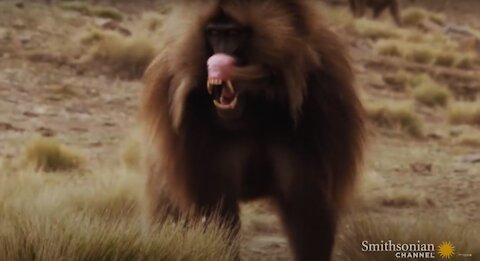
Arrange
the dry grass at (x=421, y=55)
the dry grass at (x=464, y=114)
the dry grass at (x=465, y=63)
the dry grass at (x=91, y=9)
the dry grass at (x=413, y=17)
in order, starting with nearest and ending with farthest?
the dry grass at (x=464, y=114), the dry grass at (x=91, y=9), the dry grass at (x=465, y=63), the dry grass at (x=421, y=55), the dry grass at (x=413, y=17)

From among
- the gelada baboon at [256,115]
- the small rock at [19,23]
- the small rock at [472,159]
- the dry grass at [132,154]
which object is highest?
the gelada baboon at [256,115]

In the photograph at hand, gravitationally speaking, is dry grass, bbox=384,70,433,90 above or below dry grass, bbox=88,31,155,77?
below

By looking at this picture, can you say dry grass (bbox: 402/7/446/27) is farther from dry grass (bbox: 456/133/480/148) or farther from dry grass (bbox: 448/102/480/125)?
dry grass (bbox: 456/133/480/148)

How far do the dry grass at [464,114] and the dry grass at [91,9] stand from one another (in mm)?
5414

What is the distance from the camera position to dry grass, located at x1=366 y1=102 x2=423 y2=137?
993cm

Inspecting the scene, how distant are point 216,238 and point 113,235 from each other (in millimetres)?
389

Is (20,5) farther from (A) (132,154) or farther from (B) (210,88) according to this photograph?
(B) (210,88)

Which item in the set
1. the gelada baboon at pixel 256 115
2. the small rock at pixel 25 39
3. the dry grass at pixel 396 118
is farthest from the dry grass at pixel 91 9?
the gelada baboon at pixel 256 115

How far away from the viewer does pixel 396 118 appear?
399 inches

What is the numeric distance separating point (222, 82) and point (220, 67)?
52 mm

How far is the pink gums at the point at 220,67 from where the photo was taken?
375 centimetres

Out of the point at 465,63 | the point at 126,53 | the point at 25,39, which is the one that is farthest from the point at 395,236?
the point at 465,63

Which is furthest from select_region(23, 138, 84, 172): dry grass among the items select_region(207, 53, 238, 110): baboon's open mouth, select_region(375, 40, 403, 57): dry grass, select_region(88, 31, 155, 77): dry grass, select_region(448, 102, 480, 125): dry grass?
select_region(375, 40, 403, 57): dry grass

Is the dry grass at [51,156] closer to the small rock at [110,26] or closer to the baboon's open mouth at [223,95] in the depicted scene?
the baboon's open mouth at [223,95]
